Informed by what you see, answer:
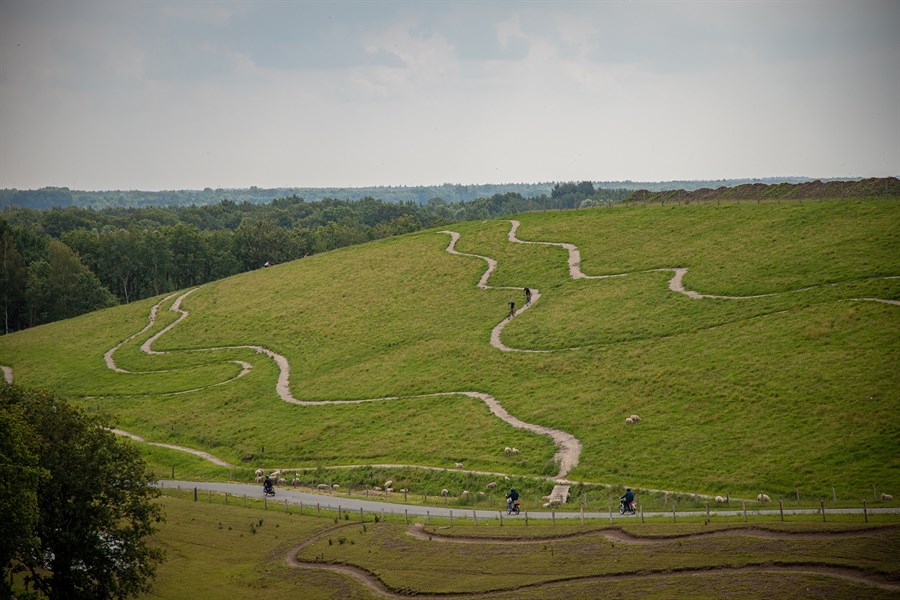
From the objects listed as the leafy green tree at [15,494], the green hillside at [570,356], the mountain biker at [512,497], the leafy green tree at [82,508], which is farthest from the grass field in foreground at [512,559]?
the green hillside at [570,356]

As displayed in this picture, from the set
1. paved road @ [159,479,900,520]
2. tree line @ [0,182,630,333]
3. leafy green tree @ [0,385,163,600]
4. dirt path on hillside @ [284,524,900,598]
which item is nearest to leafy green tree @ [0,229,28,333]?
tree line @ [0,182,630,333]

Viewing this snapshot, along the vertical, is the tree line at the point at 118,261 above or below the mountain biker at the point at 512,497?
above

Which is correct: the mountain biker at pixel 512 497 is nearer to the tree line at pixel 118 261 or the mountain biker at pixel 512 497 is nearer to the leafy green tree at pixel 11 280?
the tree line at pixel 118 261

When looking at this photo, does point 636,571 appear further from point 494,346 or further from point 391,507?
point 494,346

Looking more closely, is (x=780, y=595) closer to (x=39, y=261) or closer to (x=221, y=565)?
(x=221, y=565)

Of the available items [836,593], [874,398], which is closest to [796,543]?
[836,593]

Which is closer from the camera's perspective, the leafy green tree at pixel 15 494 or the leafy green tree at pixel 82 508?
the leafy green tree at pixel 15 494
